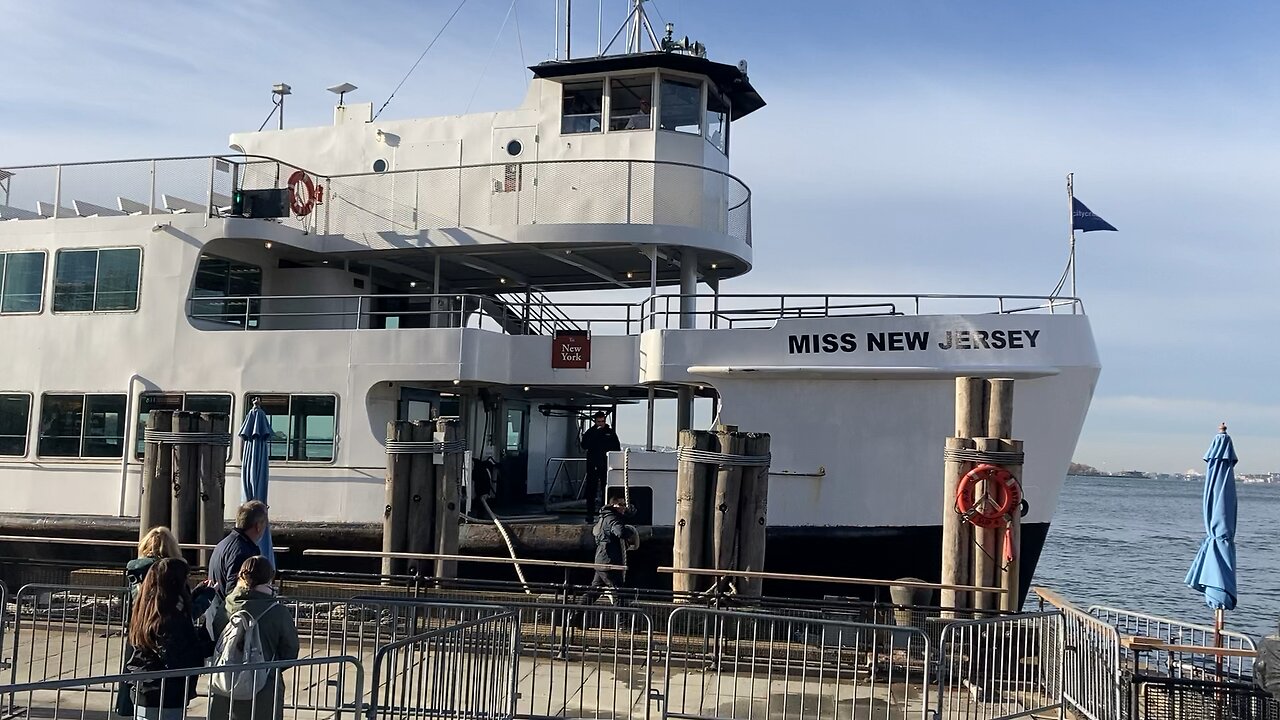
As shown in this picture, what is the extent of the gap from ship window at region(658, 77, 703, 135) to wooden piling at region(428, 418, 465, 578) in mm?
6068

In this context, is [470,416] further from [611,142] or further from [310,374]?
[611,142]

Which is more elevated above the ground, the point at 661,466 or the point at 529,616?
the point at 661,466

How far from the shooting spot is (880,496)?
43.8ft

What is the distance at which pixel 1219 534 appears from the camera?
1025 centimetres

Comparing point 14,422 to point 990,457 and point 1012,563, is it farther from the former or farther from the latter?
point 1012,563

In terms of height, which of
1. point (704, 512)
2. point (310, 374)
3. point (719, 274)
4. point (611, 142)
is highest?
point (611, 142)

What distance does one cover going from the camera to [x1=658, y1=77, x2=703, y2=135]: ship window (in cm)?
A: 1641

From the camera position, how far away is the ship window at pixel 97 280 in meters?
16.2

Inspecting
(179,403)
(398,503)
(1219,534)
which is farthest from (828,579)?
(179,403)

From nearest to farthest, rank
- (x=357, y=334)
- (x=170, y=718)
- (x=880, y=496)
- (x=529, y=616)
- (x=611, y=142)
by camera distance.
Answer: (x=170, y=718)
(x=529, y=616)
(x=880, y=496)
(x=357, y=334)
(x=611, y=142)

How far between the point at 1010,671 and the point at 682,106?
986 centimetres

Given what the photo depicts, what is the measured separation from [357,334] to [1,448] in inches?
233

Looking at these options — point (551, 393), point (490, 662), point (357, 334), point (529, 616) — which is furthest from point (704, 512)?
point (551, 393)

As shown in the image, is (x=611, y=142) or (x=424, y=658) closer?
(x=424, y=658)
